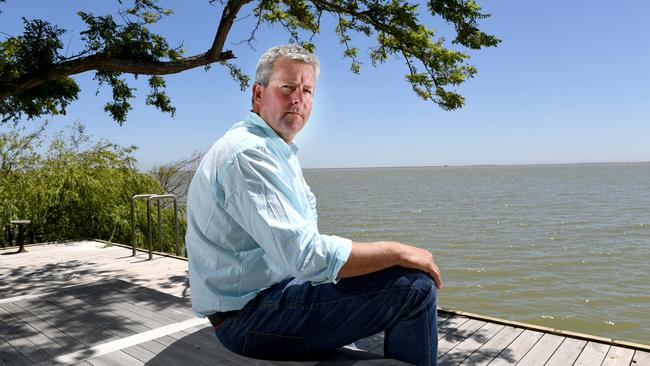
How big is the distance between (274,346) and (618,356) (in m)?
3.01

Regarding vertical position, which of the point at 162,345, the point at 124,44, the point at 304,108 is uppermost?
the point at 124,44

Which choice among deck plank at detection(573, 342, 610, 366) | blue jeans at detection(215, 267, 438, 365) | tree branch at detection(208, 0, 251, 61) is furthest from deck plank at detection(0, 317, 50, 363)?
tree branch at detection(208, 0, 251, 61)

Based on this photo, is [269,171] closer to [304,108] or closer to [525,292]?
[304,108]

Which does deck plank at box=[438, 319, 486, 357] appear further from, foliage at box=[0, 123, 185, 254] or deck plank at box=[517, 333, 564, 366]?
foliage at box=[0, 123, 185, 254]

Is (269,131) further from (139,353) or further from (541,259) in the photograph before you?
(541,259)

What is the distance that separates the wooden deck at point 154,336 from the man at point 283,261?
178 mm

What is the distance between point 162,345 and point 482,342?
7.59 ft

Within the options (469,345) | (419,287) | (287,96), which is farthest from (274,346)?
(469,345)

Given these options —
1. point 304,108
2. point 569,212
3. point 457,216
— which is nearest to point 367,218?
point 457,216

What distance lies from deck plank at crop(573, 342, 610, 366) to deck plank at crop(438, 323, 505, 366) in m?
0.64

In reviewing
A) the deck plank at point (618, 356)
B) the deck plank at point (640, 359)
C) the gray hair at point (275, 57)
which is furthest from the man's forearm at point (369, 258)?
the deck plank at point (640, 359)

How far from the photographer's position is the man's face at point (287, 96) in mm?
1666

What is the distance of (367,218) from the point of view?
24469 mm

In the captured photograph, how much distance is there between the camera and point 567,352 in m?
3.55
